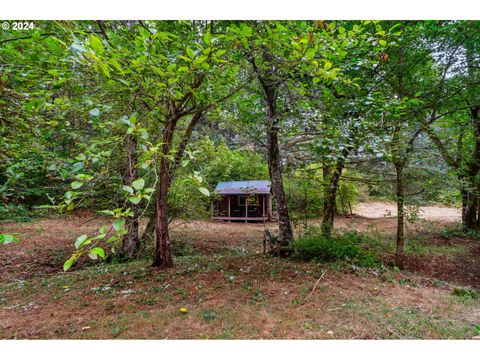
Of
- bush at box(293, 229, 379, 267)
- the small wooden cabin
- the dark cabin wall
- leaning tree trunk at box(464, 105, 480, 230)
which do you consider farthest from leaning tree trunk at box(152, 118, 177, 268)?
the dark cabin wall

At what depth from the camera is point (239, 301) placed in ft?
8.44

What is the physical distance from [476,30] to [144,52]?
4557mm

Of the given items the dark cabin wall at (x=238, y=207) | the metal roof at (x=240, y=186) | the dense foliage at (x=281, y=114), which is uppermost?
the dense foliage at (x=281, y=114)

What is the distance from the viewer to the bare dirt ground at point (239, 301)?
79.3 inches

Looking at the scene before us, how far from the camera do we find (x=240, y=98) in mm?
4684

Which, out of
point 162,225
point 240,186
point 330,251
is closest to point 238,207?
point 240,186

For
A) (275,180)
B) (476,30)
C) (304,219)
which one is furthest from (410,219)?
(476,30)

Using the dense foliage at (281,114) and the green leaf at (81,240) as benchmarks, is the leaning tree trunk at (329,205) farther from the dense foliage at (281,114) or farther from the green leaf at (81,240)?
the green leaf at (81,240)

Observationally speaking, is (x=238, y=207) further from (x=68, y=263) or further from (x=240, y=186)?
(x=68, y=263)

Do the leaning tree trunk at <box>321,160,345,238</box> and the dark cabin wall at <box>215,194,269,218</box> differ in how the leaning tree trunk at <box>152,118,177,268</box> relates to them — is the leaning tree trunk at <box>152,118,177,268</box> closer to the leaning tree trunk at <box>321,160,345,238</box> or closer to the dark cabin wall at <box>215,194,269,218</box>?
the leaning tree trunk at <box>321,160,345,238</box>

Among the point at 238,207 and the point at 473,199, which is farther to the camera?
the point at 238,207

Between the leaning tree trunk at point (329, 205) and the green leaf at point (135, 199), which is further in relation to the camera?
the leaning tree trunk at point (329, 205)

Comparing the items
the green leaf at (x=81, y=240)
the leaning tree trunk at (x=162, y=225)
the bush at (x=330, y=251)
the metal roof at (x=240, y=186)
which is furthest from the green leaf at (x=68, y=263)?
the metal roof at (x=240, y=186)

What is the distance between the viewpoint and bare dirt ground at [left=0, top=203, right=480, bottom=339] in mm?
2014
